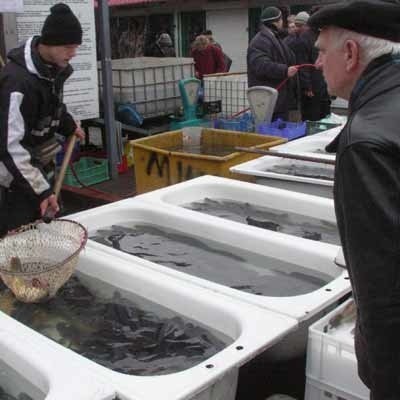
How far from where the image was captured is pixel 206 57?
28.0 feet

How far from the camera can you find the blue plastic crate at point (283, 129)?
4.94 metres

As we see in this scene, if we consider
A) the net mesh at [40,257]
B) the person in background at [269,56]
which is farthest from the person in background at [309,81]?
the net mesh at [40,257]

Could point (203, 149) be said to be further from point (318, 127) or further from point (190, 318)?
point (190, 318)

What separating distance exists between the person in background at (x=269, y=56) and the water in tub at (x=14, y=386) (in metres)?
4.13

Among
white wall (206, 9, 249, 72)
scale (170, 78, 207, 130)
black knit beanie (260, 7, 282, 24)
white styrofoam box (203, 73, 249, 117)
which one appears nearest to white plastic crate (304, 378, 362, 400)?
black knit beanie (260, 7, 282, 24)

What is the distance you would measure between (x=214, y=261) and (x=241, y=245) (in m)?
0.15

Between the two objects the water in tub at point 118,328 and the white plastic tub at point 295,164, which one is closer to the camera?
the water in tub at point 118,328

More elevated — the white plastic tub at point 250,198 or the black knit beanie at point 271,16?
the black knit beanie at point 271,16

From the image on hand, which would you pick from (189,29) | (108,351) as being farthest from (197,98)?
(189,29)

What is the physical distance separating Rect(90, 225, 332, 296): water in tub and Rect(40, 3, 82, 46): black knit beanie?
95cm

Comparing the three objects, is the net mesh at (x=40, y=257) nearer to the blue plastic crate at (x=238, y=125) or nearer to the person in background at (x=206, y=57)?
the blue plastic crate at (x=238, y=125)

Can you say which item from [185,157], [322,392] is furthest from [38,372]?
[185,157]

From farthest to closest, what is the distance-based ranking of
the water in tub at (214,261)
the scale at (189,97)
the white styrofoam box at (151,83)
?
the white styrofoam box at (151,83) < the scale at (189,97) < the water in tub at (214,261)

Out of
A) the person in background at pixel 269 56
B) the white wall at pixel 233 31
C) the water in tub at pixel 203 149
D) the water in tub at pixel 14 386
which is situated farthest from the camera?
the white wall at pixel 233 31
